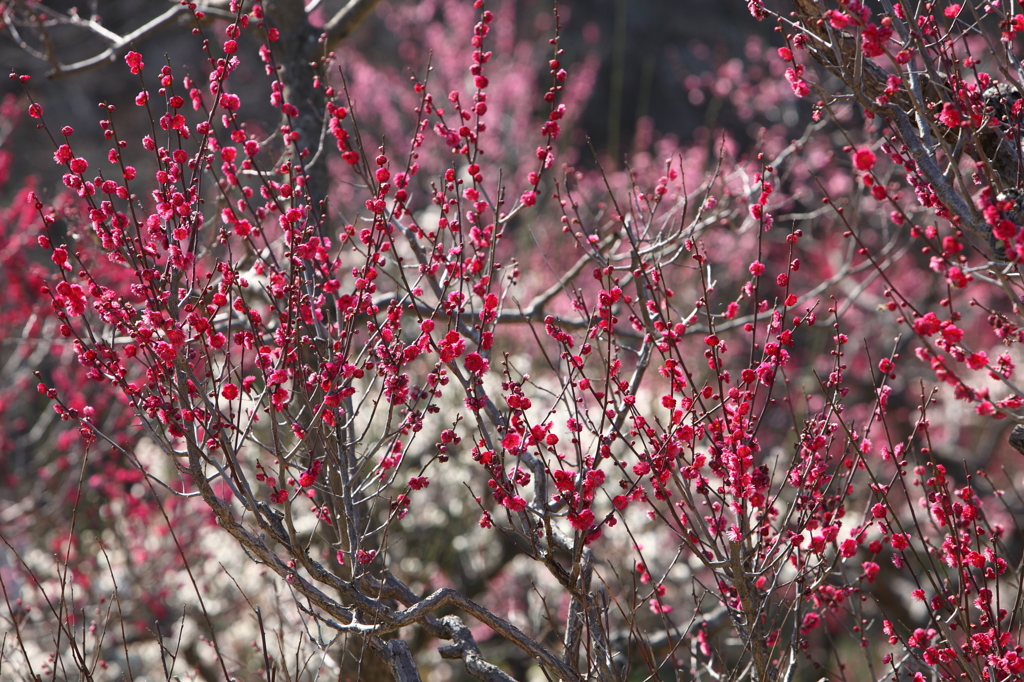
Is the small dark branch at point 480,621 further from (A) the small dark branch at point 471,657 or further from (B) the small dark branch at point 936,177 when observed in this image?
(B) the small dark branch at point 936,177

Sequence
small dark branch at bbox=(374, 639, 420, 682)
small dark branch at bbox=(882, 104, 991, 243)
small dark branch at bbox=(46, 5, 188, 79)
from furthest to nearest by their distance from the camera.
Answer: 1. small dark branch at bbox=(46, 5, 188, 79)
2. small dark branch at bbox=(374, 639, 420, 682)
3. small dark branch at bbox=(882, 104, 991, 243)

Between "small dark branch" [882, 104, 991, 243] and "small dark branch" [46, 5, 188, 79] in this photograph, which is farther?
"small dark branch" [46, 5, 188, 79]

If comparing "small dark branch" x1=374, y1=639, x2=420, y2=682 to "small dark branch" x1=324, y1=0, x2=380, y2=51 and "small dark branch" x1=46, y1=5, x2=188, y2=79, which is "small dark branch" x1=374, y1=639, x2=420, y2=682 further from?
"small dark branch" x1=324, y1=0, x2=380, y2=51

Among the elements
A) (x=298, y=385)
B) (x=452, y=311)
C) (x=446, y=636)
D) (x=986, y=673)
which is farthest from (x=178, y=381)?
(x=986, y=673)

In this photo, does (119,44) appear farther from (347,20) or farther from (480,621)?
(480,621)

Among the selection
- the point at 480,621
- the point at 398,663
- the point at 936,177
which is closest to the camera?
the point at 936,177

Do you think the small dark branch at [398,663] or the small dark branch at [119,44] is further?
the small dark branch at [119,44]

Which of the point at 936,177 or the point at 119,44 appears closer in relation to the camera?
the point at 936,177

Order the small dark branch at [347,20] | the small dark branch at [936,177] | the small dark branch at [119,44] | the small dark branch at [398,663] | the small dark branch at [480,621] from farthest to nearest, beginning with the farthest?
1. the small dark branch at [347,20]
2. the small dark branch at [119,44]
3. the small dark branch at [398,663]
4. the small dark branch at [480,621]
5. the small dark branch at [936,177]

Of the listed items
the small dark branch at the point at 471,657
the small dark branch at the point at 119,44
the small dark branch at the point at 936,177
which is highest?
the small dark branch at the point at 119,44

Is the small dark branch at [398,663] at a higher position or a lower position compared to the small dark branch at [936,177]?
lower

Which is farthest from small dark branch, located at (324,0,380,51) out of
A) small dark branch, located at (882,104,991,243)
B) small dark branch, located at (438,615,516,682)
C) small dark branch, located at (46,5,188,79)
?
small dark branch, located at (438,615,516,682)

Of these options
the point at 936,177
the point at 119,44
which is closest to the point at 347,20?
the point at 119,44

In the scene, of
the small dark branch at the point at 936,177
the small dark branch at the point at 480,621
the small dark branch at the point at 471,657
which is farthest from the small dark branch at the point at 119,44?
the small dark branch at the point at 936,177
